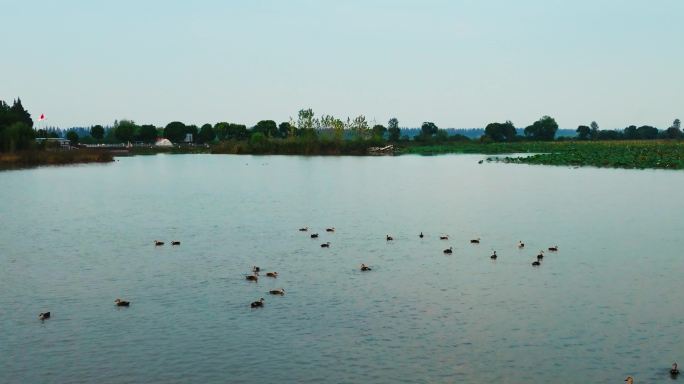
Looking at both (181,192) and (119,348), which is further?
(181,192)

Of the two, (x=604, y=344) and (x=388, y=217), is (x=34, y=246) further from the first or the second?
(x=604, y=344)

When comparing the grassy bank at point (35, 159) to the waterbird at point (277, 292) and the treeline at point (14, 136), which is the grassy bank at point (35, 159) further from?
the waterbird at point (277, 292)

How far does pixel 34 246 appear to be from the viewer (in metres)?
40.5

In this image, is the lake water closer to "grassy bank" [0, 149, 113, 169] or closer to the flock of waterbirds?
the flock of waterbirds

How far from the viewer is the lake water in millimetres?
20266

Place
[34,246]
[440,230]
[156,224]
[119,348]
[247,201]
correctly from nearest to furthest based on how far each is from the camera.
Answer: [119,348] < [34,246] < [440,230] < [156,224] < [247,201]

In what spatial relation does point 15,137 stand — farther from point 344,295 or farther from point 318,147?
point 344,295

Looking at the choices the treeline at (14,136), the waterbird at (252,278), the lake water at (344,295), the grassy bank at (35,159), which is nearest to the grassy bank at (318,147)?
the grassy bank at (35,159)

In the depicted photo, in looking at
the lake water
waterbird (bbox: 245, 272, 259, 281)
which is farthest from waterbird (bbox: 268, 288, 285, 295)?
waterbird (bbox: 245, 272, 259, 281)

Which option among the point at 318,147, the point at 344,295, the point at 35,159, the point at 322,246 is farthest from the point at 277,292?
the point at 318,147

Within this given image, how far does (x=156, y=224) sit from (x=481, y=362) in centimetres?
3427

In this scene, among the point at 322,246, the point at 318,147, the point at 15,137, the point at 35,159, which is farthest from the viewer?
the point at 318,147

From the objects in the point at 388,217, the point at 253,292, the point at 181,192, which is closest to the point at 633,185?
the point at 388,217

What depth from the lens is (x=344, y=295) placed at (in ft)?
91.9
